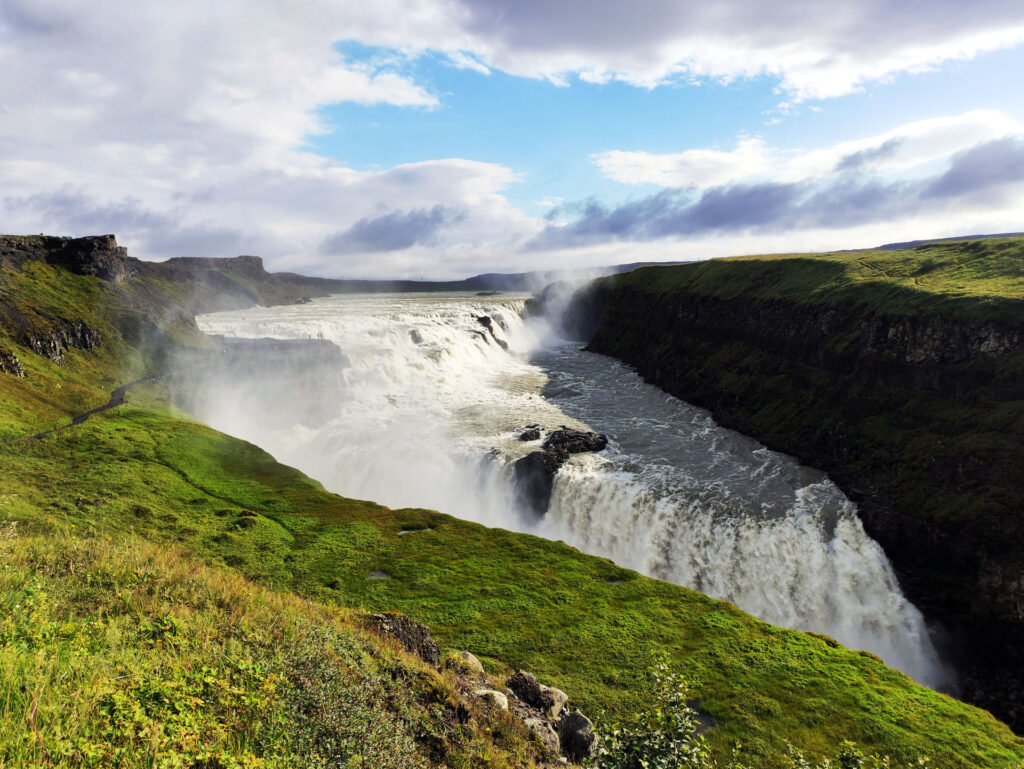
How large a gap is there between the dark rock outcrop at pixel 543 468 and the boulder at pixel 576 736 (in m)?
30.2

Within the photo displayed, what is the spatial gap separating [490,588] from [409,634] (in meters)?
10.5

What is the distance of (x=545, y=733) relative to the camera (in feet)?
43.2

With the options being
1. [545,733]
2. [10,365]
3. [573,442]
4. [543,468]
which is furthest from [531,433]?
[10,365]

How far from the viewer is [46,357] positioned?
60.7m

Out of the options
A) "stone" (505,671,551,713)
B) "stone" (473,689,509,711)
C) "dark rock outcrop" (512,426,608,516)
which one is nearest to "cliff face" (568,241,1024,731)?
"dark rock outcrop" (512,426,608,516)

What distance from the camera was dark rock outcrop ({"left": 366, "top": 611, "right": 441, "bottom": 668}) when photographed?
15.1 meters

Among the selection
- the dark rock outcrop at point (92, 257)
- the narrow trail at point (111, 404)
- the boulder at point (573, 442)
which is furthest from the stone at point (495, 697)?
the dark rock outcrop at point (92, 257)

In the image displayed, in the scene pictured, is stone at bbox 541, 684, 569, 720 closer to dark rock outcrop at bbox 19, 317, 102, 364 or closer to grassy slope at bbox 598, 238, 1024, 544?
grassy slope at bbox 598, 238, 1024, 544

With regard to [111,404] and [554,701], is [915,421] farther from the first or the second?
[111,404]

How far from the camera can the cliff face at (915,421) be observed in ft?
102

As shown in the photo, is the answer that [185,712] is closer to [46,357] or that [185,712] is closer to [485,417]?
[485,417]

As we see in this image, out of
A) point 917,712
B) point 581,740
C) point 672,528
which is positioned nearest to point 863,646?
point 672,528

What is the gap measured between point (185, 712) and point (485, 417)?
55468 millimetres

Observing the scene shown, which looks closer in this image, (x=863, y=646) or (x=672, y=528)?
(x=863, y=646)
